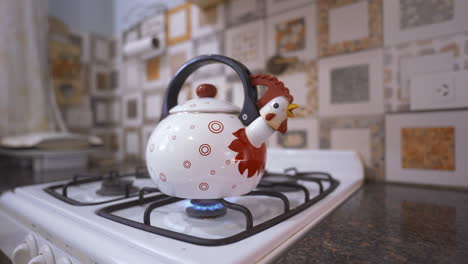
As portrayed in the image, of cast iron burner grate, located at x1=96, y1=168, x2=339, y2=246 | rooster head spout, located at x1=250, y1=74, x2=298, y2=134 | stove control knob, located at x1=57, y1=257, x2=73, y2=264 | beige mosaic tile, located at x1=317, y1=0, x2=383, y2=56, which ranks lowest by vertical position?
stove control knob, located at x1=57, y1=257, x2=73, y2=264

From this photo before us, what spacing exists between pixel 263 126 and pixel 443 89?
55 centimetres

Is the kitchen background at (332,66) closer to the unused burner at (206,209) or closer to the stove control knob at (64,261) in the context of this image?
the unused burner at (206,209)

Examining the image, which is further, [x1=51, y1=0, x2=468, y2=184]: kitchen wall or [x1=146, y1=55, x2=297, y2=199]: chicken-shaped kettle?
[x1=51, y1=0, x2=468, y2=184]: kitchen wall

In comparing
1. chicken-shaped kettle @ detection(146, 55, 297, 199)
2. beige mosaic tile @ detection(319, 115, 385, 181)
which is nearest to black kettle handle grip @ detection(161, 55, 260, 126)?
chicken-shaped kettle @ detection(146, 55, 297, 199)

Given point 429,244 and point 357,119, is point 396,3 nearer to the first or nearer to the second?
point 357,119

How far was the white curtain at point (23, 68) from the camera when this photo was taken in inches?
44.7

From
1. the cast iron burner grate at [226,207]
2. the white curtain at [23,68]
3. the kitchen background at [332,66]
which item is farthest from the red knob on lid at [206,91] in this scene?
the white curtain at [23,68]

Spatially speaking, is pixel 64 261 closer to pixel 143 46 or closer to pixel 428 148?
pixel 428 148

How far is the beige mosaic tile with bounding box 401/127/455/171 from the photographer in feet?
2.20

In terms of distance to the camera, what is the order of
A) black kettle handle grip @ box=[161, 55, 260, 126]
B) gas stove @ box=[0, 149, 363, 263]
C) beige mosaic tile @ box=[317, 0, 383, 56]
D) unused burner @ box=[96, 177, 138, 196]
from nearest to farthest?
gas stove @ box=[0, 149, 363, 263]
black kettle handle grip @ box=[161, 55, 260, 126]
unused burner @ box=[96, 177, 138, 196]
beige mosaic tile @ box=[317, 0, 383, 56]

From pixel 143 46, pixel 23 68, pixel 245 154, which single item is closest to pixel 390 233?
pixel 245 154

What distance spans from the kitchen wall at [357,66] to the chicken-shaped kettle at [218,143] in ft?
1.58

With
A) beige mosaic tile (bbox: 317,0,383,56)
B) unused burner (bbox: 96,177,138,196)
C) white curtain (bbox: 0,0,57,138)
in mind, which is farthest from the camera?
white curtain (bbox: 0,0,57,138)

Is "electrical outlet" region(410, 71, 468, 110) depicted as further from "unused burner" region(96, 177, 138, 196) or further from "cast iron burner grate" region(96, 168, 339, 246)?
"unused burner" region(96, 177, 138, 196)
